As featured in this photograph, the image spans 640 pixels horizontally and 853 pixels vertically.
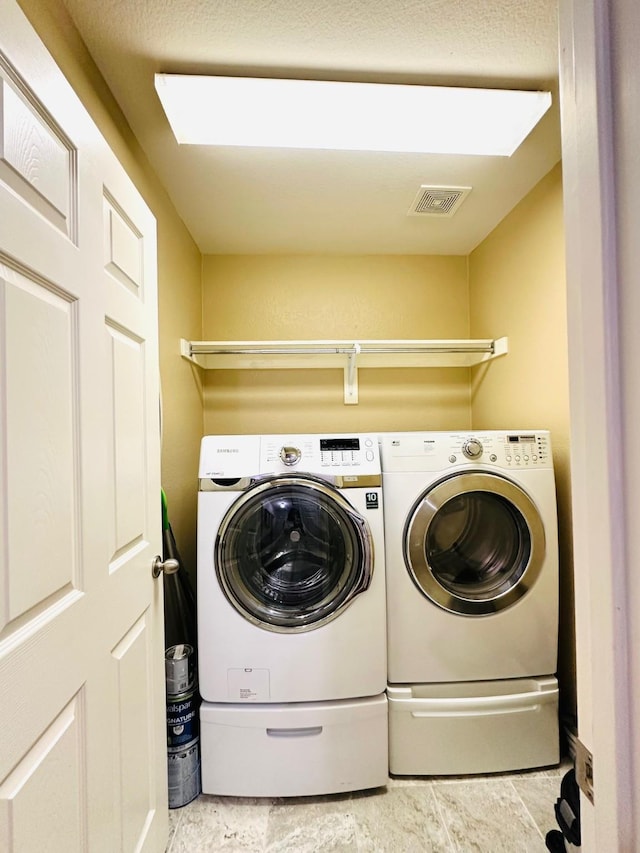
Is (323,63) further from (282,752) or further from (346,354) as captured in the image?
(282,752)

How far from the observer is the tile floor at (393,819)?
1266mm

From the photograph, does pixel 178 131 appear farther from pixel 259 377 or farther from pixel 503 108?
pixel 259 377

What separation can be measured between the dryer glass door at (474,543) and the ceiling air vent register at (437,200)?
4.14 feet

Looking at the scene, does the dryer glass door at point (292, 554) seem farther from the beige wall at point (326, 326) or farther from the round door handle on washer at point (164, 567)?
the beige wall at point (326, 326)

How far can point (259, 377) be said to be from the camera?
2.40 metres

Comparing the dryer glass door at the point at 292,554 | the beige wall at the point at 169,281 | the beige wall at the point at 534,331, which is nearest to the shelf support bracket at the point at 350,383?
the beige wall at the point at 534,331

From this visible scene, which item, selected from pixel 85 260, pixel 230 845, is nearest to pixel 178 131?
pixel 85 260

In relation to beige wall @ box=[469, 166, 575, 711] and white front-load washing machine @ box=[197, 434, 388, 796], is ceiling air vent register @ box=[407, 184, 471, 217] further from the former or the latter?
white front-load washing machine @ box=[197, 434, 388, 796]

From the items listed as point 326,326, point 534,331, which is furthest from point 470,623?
point 326,326

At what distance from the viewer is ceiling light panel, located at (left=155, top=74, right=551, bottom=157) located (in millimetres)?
1203

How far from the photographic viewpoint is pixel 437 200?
1852 mm

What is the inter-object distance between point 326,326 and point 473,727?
2045mm

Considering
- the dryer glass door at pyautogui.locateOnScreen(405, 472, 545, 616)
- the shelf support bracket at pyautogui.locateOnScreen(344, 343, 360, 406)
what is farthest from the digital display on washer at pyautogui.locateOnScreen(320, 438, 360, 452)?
the shelf support bracket at pyautogui.locateOnScreen(344, 343, 360, 406)

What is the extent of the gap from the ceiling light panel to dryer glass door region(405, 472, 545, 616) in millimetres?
1222
